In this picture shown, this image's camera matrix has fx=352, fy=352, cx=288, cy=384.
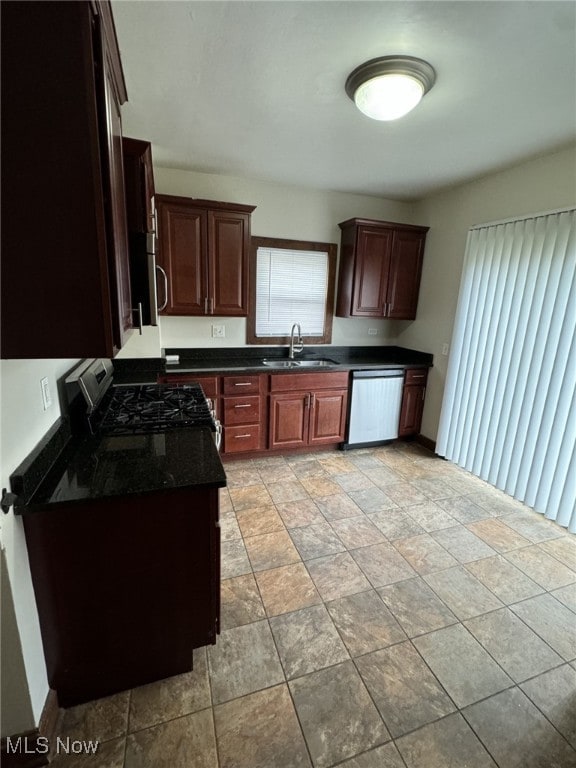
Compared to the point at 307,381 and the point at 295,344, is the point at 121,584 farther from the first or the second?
the point at 295,344

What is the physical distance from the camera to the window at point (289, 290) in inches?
141

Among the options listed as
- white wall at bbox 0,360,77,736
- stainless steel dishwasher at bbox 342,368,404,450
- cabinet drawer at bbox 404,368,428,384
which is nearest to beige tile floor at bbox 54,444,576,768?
white wall at bbox 0,360,77,736

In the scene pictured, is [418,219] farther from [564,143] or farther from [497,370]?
[497,370]

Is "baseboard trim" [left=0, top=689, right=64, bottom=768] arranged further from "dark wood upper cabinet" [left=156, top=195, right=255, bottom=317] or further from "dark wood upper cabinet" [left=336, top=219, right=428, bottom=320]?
"dark wood upper cabinet" [left=336, top=219, right=428, bottom=320]

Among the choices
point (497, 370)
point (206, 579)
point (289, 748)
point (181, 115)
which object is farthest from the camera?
point (497, 370)

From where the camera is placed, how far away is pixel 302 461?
3.47m

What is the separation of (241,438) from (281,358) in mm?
1005

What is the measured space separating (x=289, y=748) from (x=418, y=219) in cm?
431

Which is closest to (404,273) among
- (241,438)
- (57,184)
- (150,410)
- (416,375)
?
(416,375)

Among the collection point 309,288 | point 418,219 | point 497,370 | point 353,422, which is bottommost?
point 353,422

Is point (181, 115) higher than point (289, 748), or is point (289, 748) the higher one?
point (181, 115)

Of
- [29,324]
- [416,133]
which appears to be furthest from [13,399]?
[416,133]

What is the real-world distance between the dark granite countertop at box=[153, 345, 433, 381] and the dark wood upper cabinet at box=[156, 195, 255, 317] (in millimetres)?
480

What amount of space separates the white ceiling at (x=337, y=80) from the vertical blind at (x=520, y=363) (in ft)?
2.13
